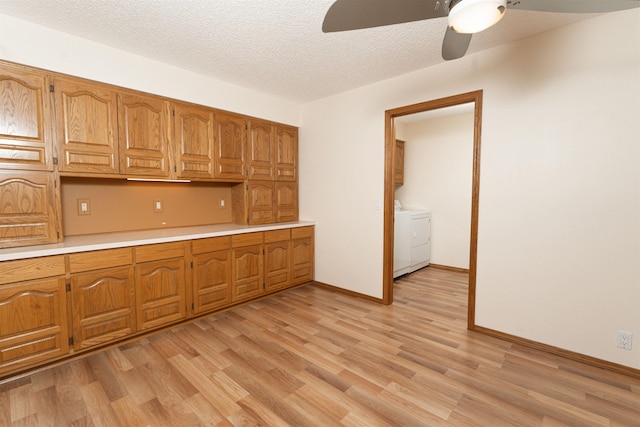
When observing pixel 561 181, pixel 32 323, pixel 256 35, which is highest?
pixel 256 35

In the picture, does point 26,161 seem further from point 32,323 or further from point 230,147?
point 230,147

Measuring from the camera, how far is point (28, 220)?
2158 millimetres

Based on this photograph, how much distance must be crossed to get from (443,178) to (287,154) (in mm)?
2743

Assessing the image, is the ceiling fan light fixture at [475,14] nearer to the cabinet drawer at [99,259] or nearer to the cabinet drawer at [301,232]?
the cabinet drawer at [99,259]

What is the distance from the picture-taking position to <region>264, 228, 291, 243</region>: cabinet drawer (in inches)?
137

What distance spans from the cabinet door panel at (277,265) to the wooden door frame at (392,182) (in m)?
1.26

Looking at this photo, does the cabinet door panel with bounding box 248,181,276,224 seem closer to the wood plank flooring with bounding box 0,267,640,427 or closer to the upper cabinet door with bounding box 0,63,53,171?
the wood plank flooring with bounding box 0,267,640,427

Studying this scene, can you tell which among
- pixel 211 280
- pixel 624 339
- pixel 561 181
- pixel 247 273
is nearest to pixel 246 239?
pixel 247 273

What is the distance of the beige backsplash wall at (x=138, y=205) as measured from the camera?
103 inches

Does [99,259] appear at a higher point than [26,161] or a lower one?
lower

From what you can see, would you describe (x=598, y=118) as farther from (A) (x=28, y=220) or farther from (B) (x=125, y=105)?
(A) (x=28, y=220)

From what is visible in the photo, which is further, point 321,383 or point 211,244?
point 211,244

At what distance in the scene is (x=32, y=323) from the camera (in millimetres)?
2004

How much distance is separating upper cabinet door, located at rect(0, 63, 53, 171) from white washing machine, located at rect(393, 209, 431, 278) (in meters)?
3.73
